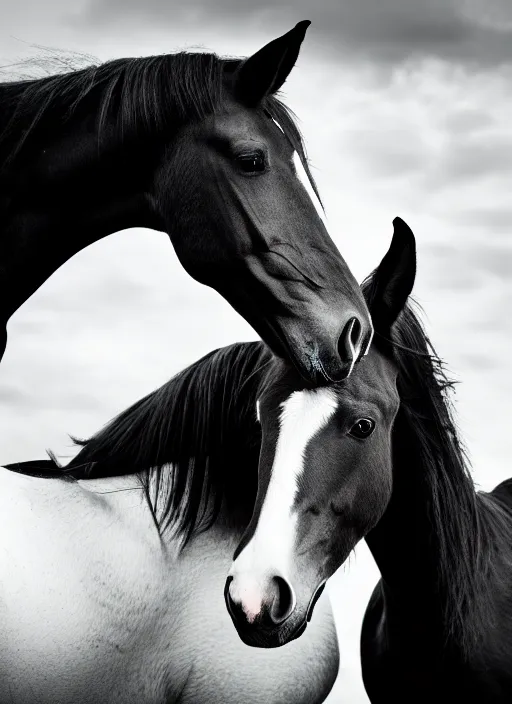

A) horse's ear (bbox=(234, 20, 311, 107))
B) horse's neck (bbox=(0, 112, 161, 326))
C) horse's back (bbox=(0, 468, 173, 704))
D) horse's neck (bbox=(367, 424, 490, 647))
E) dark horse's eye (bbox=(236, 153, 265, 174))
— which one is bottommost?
horse's back (bbox=(0, 468, 173, 704))

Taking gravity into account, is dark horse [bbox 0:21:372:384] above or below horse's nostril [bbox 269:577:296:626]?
above

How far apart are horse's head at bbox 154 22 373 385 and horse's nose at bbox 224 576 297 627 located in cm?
63

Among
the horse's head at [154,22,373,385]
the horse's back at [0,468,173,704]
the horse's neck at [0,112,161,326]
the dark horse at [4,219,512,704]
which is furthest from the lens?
the horse's neck at [0,112,161,326]

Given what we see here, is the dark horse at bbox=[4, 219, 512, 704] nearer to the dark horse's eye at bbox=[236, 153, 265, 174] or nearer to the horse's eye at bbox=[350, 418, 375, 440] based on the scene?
the horse's eye at bbox=[350, 418, 375, 440]

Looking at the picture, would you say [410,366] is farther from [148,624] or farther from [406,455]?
[148,624]

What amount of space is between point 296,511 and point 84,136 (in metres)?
1.52

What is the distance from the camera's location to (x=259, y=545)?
10.8ft

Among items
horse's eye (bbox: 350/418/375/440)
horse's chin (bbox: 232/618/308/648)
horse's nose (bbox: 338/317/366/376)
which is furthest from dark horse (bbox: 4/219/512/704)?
horse's nose (bbox: 338/317/366/376)

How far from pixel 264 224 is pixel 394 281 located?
2.30ft

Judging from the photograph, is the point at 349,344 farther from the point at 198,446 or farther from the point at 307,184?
the point at 198,446

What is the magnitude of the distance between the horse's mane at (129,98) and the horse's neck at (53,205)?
0.06 meters

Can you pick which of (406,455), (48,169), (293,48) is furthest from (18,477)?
(293,48)

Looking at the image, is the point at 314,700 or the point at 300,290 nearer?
the point at 300,290

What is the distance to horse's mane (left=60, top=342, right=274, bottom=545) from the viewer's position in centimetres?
408
